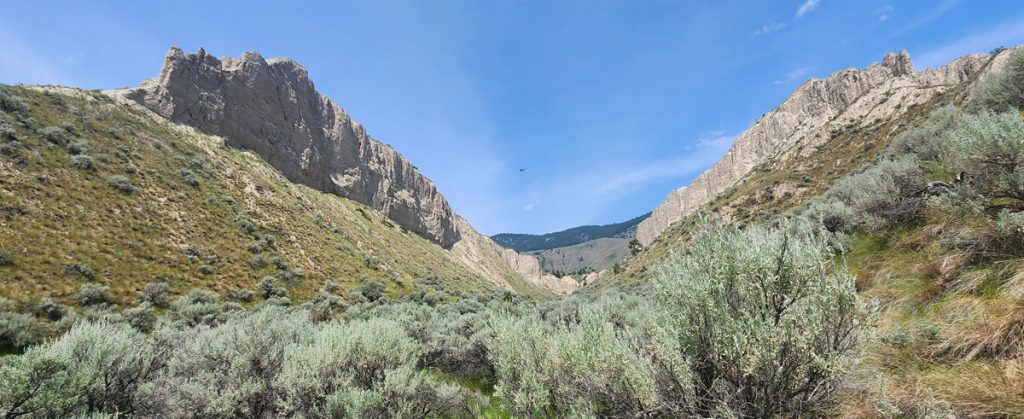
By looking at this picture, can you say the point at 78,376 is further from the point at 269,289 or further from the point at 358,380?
the point at 269,289

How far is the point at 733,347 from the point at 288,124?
96.1 meters

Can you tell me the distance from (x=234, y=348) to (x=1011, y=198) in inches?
609

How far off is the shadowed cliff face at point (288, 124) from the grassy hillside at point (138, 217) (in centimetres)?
985

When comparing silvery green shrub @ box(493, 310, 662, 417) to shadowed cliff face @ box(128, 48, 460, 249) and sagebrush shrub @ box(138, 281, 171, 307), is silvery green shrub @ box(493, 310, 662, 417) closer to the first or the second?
sagebrush shrub @ box(138, 281, 171, 307)

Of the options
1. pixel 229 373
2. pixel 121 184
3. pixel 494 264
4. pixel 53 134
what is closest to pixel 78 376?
pixel 229 373

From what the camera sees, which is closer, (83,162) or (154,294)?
(154,294)

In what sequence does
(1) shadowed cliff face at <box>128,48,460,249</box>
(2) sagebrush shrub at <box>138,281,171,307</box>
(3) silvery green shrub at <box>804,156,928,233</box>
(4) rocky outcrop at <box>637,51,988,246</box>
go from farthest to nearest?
(4) rocky outcrop at <box>637,51,988,246</box> → (1) shadowed cliff face at <box>128,48,460,249</box> → (2) sagebrush shrub at <box>138,281,171,307</box> → (3) silvery green shrub at <box>804,156,928,233</box>

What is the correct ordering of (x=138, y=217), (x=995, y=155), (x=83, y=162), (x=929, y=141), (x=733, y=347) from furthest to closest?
(x=83, y=162)
(x=138, y=217)
(x=929, y=141)
(x=995, y=155)
(x=733, y=347)

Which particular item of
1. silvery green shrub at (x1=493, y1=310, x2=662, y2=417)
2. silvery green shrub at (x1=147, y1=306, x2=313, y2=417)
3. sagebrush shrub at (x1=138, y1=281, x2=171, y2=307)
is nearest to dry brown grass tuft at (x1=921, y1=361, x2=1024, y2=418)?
silvery green shrub at (x1=493, y1=310, x2=662, y2=417)

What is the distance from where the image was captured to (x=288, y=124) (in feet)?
265

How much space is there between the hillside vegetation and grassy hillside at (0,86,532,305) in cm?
2187

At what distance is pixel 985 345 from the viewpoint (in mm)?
4160

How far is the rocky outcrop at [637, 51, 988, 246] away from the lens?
6544 centimetres

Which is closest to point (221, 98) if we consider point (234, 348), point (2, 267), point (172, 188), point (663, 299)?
point (172, 188)
